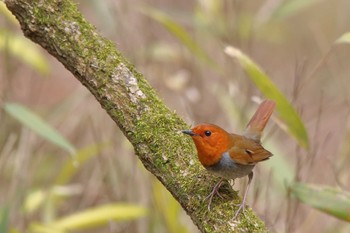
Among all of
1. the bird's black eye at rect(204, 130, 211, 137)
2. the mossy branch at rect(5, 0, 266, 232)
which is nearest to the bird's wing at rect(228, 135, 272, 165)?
the bird's black eye at rect(204, 130, 211, 137)

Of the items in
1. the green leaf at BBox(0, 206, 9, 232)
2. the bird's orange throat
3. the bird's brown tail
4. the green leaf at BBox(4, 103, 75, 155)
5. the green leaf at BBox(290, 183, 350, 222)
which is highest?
the green leaf at BBox(4, 103, 75, 155)

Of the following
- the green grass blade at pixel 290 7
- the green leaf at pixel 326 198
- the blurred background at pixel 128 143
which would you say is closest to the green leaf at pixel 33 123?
the blurred background at pixel 128 143

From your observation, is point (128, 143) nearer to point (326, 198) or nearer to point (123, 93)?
point (326, 198)

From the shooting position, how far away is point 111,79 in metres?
2.36

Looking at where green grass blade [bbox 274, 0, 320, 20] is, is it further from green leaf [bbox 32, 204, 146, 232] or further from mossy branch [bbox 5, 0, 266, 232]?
mossy branch [bbox 5, 0, 266, 232]

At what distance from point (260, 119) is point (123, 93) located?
33.2 inches

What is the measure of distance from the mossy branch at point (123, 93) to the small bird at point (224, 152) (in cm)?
5

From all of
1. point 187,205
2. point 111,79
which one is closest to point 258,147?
point 187,205

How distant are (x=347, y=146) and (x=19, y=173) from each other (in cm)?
194

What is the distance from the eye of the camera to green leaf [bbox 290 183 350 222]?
2.84 metres

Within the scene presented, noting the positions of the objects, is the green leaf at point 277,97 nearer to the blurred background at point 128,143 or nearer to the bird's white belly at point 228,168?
the blurred background at point 128,143

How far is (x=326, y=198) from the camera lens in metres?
2.91

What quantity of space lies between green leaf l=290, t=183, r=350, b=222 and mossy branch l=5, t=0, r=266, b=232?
2.12ft

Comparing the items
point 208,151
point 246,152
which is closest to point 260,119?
point 246,152
